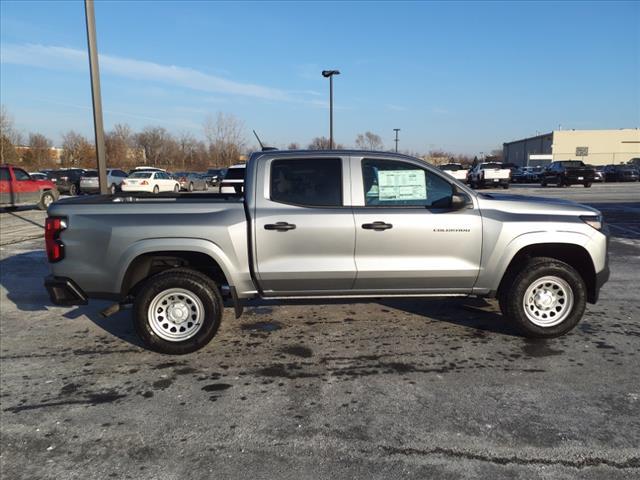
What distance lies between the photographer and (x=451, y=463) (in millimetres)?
2850

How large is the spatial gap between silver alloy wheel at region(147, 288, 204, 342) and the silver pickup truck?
0.01m

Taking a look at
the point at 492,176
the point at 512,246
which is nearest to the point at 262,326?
the point at 512,246

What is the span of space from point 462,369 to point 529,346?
3.19 ft

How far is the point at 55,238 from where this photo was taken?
14.6 ft

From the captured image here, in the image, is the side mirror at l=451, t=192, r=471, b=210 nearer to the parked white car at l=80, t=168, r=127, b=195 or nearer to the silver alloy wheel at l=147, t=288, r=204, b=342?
the silver alloy wheel at l=147, t=288, r=204, b=342

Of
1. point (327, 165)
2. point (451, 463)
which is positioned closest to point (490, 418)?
point (451, 463)

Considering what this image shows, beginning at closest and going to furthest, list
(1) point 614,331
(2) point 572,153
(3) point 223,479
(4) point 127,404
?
(3) point 223,479
(4) point 127,404
(1) point 614,331
(2) point 572,153

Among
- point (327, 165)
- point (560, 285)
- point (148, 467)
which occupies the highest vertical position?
point (327, 165)

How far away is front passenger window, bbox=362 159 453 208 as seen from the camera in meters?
4.74

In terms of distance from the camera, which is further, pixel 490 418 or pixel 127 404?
pixel 127 404

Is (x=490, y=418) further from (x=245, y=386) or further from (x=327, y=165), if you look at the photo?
(x=327, y=165)

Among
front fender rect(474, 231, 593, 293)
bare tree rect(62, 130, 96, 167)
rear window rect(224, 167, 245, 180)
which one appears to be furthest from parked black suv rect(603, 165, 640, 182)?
bare tree rect(62, 130, 96, 167)

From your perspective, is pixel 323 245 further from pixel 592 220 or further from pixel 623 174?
pixel 623 174

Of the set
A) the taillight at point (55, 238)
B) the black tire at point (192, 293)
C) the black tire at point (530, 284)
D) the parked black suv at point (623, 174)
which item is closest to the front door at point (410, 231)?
the black tire at point (530, 284)
